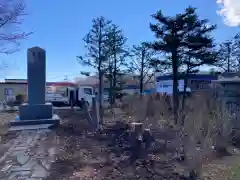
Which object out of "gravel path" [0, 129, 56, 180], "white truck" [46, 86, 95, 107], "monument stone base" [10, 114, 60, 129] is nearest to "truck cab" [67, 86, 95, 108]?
"white truck" [46, 86, 95, 107]

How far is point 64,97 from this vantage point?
2919cm

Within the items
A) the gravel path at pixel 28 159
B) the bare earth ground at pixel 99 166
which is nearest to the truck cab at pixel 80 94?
the gravel path at pixel 28 159

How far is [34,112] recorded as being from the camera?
11.9 metres

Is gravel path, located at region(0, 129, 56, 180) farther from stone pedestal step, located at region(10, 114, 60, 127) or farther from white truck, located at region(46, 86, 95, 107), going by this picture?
white truck, located at region(46, 86, 95, 107)

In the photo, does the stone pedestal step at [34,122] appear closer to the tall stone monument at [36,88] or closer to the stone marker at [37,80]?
the tall stone monument at [36,88]

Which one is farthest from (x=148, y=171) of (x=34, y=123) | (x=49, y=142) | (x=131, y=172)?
(x=34, y=123)

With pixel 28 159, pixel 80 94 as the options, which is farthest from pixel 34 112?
pixel 80 94

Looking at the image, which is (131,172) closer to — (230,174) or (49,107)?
(230,174)

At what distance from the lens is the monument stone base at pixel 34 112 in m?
11.8

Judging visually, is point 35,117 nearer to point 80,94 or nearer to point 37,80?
point 37,80

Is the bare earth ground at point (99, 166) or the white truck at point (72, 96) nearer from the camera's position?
the bare earth ground at point (99, 166)

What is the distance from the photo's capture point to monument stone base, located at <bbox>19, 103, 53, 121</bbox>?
11.8m

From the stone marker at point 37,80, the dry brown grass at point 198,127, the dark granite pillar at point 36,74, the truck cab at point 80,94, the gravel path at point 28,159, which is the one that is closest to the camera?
the gravel path at point 28,159

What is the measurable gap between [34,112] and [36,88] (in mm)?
1100
